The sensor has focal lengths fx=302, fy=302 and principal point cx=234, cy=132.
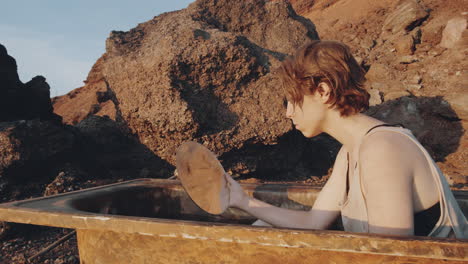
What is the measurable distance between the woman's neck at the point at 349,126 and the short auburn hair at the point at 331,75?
0.03 metres

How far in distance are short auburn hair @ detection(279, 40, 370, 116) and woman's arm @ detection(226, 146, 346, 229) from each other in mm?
319

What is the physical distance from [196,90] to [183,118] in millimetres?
386

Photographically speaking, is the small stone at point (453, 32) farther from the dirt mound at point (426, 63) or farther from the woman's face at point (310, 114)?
the woman's face at point (310, 114)

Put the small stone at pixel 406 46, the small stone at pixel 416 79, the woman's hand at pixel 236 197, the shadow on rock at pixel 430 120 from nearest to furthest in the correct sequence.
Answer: the woman's hand at pixel 236 197, the shadow on rock at pixel 430 120, the small stone at pixel 416 79, the small stone at pixel 406 46

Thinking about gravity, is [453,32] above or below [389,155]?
above

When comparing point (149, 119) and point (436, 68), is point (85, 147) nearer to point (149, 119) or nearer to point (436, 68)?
point (149, 119)

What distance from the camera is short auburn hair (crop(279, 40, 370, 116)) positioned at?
1.30m

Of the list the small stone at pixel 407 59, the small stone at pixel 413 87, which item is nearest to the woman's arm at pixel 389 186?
the small stone at pixel 413 87

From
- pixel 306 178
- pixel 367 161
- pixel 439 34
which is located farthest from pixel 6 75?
pixel 439 34

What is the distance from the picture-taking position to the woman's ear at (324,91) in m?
1.31

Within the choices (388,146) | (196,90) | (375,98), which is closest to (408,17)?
(375,98)

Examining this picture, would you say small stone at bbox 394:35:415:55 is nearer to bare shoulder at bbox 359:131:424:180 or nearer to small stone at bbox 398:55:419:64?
small stone at bbox 398:55:419:64

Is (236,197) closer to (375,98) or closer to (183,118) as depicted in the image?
(183,118)

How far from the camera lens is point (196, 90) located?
10.9 ft
